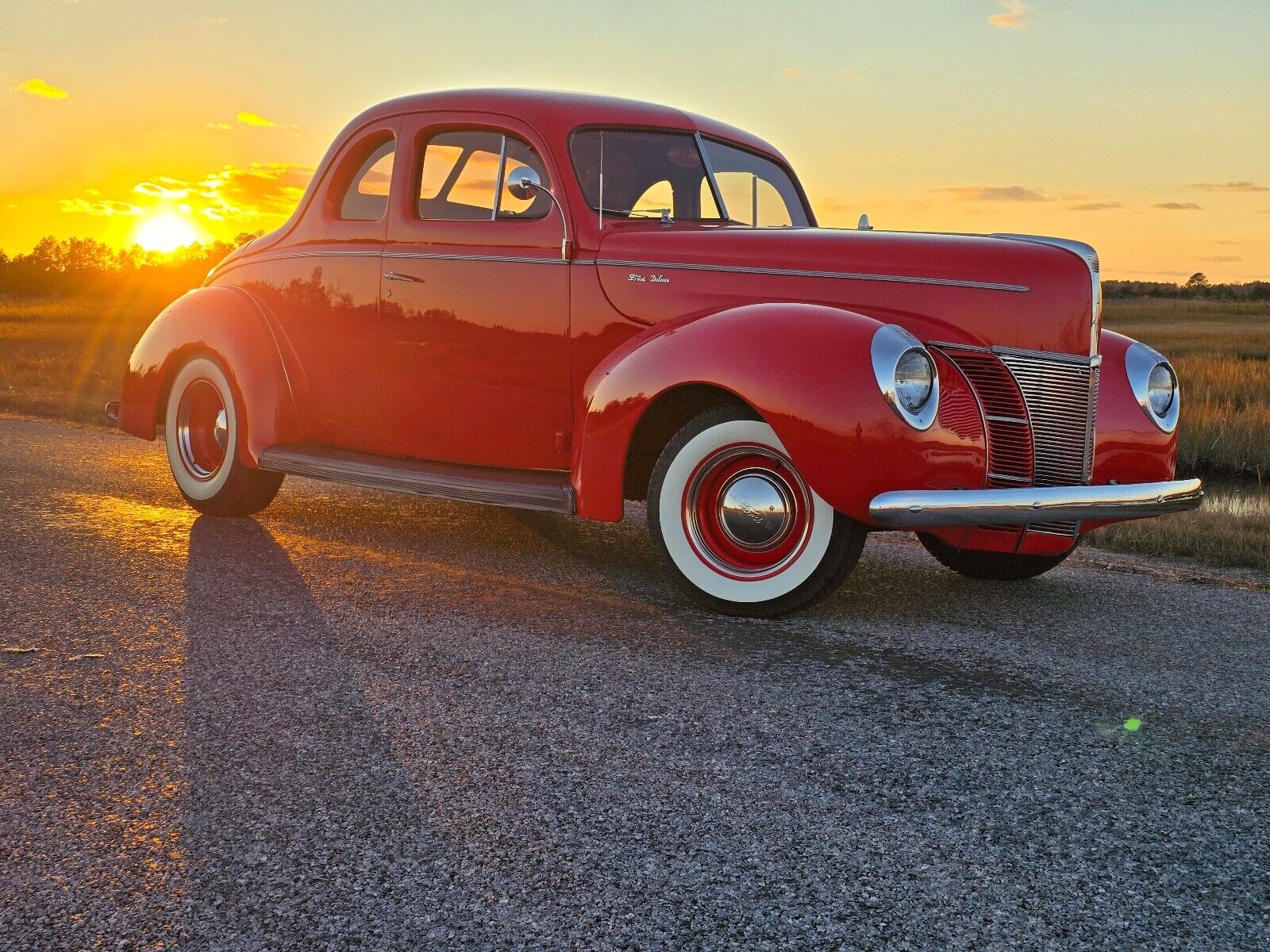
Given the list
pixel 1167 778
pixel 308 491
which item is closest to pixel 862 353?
pixel 1167 778

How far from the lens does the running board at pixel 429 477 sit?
16.4ft

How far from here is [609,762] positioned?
311cm

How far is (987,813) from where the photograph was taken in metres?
2.83

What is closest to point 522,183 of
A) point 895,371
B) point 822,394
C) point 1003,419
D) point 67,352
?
point 822,394

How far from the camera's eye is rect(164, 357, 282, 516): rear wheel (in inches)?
253

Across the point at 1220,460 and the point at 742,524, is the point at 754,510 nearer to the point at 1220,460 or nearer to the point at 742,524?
the point at 742,524

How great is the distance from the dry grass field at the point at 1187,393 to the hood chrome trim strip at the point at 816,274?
2692 mm

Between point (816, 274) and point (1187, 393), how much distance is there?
13039 mm

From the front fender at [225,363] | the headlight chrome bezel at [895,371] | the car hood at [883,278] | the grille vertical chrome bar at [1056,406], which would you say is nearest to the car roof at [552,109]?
the car hood at [883,278]

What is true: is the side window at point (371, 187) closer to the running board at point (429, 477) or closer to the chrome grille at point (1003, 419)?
the running board at point (429, 477)

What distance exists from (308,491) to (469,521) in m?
1.53

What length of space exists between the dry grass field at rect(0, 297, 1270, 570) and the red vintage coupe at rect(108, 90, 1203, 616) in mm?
1822

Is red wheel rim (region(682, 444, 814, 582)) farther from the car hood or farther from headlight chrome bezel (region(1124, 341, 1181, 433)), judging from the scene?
headlight chrome bezel (region(1124, 341, 1181, 433))

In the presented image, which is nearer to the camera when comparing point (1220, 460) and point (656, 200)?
point (656, 200)
